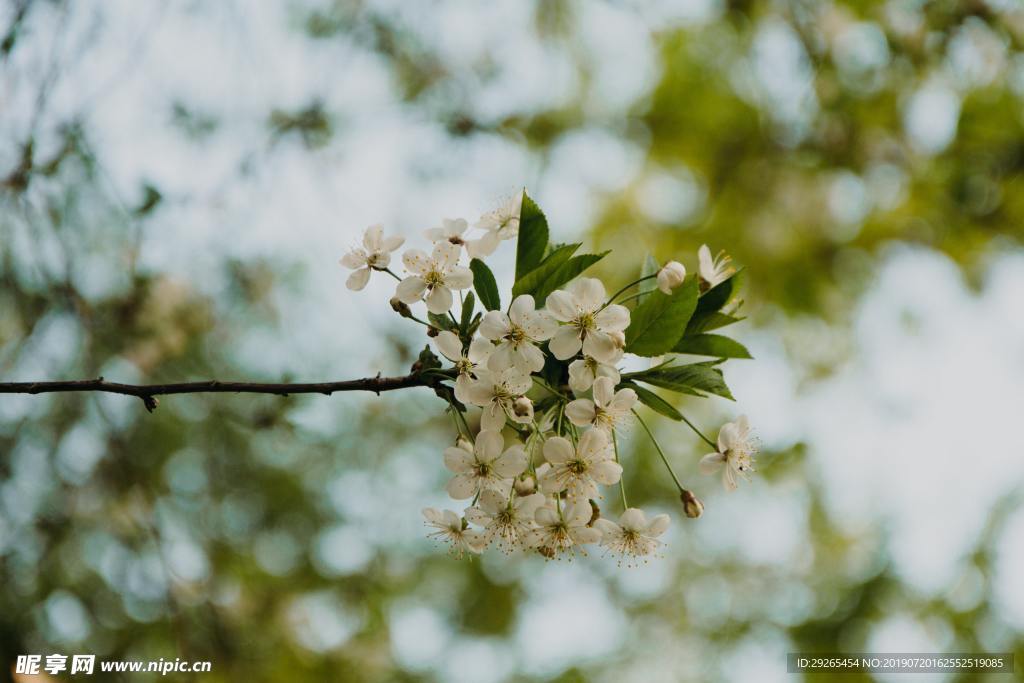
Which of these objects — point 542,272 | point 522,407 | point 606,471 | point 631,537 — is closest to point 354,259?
point 542,272

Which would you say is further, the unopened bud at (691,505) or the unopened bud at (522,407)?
the unopened bud at (691,505)

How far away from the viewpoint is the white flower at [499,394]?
110cm

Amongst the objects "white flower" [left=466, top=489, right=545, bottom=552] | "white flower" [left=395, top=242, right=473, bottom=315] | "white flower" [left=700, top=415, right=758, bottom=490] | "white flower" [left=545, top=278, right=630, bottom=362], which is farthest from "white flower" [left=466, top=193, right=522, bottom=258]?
"white flower" [left=700, top=415, right=758, bottom=490]

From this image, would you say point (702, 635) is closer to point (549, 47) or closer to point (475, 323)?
point (549, 47)

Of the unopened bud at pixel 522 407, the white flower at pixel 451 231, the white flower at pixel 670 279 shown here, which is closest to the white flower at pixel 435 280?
the white flower at pixel 451 231

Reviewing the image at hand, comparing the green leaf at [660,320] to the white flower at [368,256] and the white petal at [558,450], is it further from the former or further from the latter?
the white flower at [368,256]

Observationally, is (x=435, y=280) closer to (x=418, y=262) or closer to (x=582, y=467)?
(x=418, y=262)

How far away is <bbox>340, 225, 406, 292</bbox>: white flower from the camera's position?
1379mm

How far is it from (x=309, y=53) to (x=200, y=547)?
2.18 metres

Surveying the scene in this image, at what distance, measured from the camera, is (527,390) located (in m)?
1.17

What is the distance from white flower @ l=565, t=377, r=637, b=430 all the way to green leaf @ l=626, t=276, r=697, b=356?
→ 0.29 feet

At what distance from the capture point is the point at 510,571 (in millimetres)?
5215

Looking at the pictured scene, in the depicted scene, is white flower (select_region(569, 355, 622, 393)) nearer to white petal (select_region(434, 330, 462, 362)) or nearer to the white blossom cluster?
the white blossom cluster

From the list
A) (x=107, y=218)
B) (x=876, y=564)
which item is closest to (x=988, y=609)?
(x=876, y=564)
